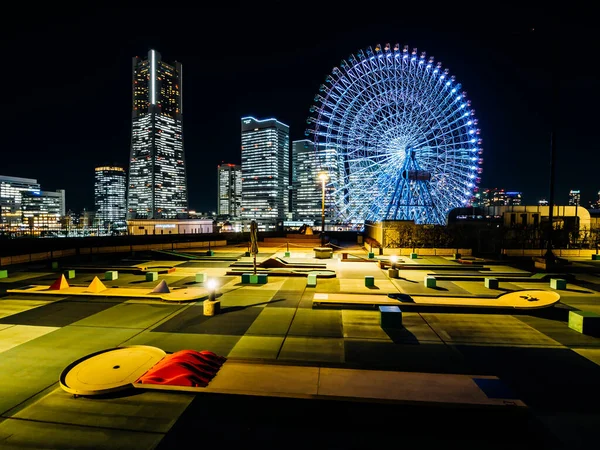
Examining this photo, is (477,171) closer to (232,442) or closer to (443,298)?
(443,298)

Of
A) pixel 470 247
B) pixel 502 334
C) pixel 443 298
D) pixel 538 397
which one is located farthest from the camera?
pixel 470 247

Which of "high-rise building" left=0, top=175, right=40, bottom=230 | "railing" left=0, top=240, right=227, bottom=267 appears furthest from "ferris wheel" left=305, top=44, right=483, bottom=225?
"high-rise building" left=0, top=175, right=40, bottom=230

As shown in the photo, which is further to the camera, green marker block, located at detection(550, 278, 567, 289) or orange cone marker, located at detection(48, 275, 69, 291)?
green marker block, located at detection(550, 278, 567, 289)

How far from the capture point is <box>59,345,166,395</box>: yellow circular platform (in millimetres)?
6309

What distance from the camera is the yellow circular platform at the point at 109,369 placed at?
248 inches

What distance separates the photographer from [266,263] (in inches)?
853

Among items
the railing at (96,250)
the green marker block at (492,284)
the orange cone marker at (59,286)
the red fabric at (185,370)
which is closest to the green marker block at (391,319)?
the red fabric at (185,370)

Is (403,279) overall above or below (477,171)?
below

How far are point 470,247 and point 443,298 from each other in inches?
742

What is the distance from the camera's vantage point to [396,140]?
124 ft

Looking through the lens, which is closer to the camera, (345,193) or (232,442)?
(232,442)

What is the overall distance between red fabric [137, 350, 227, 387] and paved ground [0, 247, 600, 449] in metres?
0.25

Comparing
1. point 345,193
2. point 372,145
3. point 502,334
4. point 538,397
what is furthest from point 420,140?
point 538,397

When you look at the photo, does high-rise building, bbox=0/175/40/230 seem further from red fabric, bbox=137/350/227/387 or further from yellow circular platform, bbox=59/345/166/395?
red fabric, bbox=137/350/227/387
